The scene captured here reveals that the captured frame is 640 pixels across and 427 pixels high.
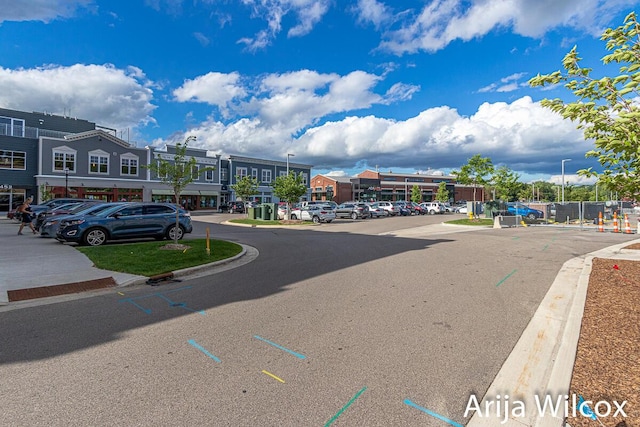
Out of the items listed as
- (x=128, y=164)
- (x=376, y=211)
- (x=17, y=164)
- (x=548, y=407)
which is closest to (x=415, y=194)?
(x=376, y=211)

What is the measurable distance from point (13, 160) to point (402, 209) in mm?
44934

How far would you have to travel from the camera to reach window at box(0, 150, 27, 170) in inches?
1426

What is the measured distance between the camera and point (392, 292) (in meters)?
7.05

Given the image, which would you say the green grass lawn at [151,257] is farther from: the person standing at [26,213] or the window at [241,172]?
the window at [241,172]

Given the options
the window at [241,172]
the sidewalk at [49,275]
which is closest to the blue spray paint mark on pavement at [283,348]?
the sidewalk at [49,275]

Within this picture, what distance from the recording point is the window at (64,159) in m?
39.1

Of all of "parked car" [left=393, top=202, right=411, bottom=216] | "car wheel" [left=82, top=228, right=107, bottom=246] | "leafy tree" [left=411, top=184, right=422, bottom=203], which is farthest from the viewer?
"leafy tree" [left=411, top=184, right=422, bottom=203]

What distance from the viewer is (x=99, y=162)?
42625 mm

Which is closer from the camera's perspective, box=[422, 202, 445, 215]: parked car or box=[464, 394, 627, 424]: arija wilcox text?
box=[464, 394, 627, 424]: arija wilcox text

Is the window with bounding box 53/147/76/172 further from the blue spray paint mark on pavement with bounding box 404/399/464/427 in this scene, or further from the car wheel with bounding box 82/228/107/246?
the blue spray paint mark on pavement with bounding box 404/399/464/427

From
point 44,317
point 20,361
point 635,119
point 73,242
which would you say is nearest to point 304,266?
point 44,317

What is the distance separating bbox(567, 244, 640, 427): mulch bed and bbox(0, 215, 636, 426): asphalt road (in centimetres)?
78

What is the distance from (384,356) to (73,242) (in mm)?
14539

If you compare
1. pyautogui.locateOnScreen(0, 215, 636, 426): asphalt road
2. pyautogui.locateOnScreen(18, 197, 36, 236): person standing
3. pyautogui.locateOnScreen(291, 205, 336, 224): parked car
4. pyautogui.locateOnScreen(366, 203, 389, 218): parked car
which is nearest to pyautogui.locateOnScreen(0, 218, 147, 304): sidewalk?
pyautogui.locateOnScreen(0, 215, 636, 426): asphalt road
